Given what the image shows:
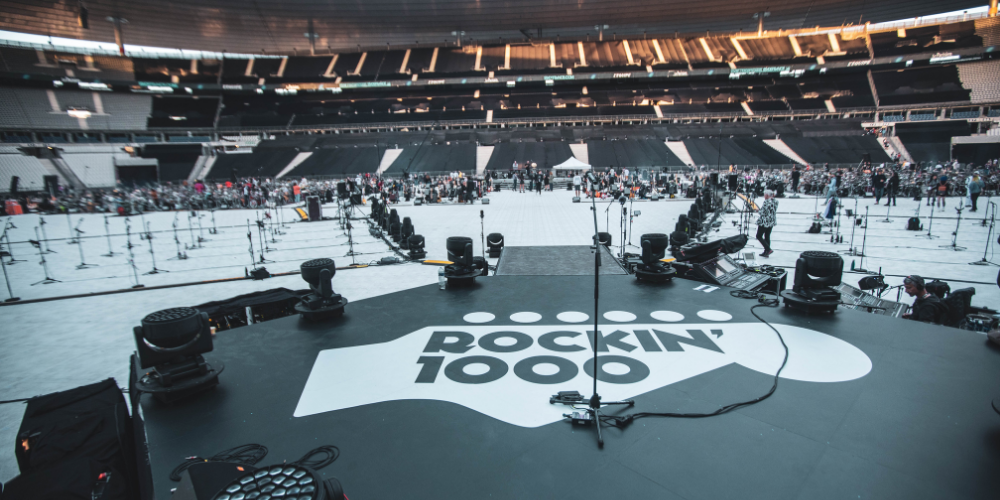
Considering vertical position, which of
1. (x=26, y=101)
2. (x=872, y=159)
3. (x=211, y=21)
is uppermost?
(x=211, y=21)

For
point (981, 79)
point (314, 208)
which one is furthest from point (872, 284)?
point (981, 79)

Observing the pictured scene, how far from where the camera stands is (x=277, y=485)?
181 cm

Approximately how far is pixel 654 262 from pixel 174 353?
265 inches

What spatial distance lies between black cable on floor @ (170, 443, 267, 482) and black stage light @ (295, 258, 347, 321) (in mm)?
2758

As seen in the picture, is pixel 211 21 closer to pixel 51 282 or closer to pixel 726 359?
pixel 51 282

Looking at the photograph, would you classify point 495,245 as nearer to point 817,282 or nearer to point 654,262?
point 654,262

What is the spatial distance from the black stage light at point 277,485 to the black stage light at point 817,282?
617cm

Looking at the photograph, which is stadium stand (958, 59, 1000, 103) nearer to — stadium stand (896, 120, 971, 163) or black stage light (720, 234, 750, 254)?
stadium stand (896, 120, 971, 163)

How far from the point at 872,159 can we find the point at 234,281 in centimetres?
5021

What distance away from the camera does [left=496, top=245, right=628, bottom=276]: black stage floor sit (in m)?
8.42

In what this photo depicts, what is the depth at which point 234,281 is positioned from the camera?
9.42 m

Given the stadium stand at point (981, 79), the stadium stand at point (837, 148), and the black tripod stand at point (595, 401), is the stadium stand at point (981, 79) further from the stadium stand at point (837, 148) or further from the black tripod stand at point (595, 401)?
the black tripod stand at point (595, 401)

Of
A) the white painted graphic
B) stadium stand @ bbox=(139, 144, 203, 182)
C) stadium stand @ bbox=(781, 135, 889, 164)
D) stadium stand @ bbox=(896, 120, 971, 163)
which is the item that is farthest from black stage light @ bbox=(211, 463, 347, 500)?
stadium stand @ bbox=(896, 120, 971, 163)

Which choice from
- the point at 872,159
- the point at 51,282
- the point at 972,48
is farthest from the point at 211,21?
the point at 972,48
